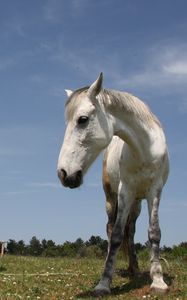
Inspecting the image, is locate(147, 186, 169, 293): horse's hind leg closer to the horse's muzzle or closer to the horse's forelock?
the horse's muzzle

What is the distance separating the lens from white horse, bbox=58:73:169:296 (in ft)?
29.1

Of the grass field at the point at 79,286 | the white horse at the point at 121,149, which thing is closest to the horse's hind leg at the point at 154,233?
the white horse at the point at 121,149

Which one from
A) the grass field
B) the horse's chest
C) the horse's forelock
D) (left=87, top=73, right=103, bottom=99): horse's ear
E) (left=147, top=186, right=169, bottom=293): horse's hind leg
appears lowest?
the grass field

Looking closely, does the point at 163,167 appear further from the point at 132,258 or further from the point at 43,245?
the point at 43,245

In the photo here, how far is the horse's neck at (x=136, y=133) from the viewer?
9.73m

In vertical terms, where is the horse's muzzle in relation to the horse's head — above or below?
below

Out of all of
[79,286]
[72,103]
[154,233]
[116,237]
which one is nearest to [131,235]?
[79,286]

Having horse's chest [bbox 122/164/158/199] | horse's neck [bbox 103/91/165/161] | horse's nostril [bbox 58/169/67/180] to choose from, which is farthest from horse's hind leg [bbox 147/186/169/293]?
horse's nostril [bbox 58/169/67/180]

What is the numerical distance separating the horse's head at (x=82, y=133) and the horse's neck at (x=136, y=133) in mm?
338

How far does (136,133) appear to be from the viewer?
995cm

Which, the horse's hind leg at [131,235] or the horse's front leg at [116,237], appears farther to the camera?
the horse's hind leg at [131,235]

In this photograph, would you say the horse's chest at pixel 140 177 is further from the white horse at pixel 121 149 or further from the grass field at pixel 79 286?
the grass field at pixel 79 286

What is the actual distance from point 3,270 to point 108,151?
589 cm

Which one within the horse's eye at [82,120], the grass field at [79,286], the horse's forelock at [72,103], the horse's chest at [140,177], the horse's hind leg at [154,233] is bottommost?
the grass field at [79,286]
